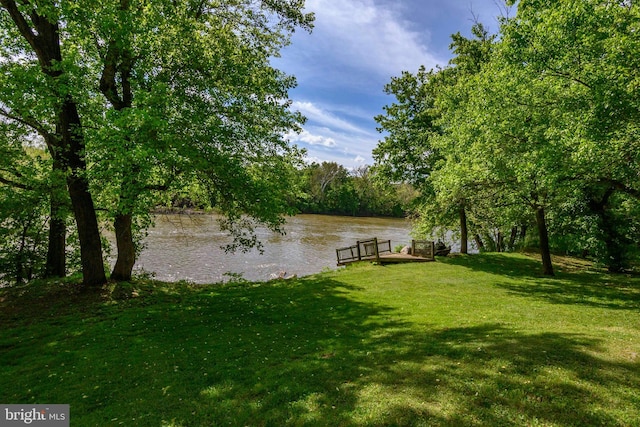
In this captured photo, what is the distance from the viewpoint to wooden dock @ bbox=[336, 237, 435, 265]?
19.8 m

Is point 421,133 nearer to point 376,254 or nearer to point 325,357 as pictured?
point 376,254

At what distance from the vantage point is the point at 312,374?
5.41 metres

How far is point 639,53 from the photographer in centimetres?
762

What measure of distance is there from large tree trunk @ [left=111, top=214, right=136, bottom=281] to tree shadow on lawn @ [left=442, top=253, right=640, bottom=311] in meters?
14.5

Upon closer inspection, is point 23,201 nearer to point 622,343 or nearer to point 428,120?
point 622,343

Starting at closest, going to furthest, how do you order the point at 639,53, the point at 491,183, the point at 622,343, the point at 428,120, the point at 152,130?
the point at 622,343, the point at 639,53, the point at 152,130, the point at 491,183, the point at 428,120

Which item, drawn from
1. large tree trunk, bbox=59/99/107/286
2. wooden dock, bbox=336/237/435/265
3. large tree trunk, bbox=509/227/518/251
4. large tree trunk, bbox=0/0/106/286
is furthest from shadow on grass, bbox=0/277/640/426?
large tree trunk, bbox=509/227/518/251

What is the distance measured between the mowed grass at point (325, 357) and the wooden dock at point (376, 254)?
754cm

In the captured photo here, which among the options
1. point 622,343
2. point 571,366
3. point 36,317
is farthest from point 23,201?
point 622,343

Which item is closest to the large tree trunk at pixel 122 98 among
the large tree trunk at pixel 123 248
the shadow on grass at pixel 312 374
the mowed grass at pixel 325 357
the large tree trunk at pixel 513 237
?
the large tree trunk at pixel 123 248

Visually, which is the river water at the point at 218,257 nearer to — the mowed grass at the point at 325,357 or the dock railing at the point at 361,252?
the dock railing at the point at 361,252

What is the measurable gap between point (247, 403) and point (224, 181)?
7.49 metres

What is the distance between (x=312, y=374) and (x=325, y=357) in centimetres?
78

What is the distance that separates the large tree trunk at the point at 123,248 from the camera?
12205 millimetres
